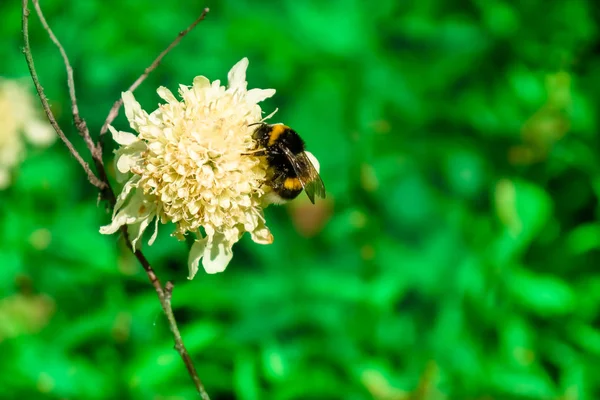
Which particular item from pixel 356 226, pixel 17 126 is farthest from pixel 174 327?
pixel 17 126

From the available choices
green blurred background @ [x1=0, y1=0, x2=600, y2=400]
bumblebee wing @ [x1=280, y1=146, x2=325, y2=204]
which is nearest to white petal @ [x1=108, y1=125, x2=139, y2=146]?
bumblebee wing @ [x1=280, y1=146, x2=325, y2=204]

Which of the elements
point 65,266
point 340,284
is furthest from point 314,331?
point 65,266

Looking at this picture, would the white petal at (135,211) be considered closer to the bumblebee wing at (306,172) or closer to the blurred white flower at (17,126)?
the bumblebee wing at (306,172)

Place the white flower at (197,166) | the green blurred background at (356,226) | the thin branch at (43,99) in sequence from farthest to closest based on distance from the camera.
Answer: the green blurred background at (356,226), the white flower at (197,166), the thin branch at (43,99)

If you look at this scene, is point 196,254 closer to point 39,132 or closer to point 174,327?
point 174,327

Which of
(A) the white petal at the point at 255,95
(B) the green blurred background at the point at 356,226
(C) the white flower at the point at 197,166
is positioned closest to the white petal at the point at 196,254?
(C) the white flower at the point at 197,166

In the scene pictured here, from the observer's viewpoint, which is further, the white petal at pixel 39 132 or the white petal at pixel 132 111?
the white petal at pixel 39 132
